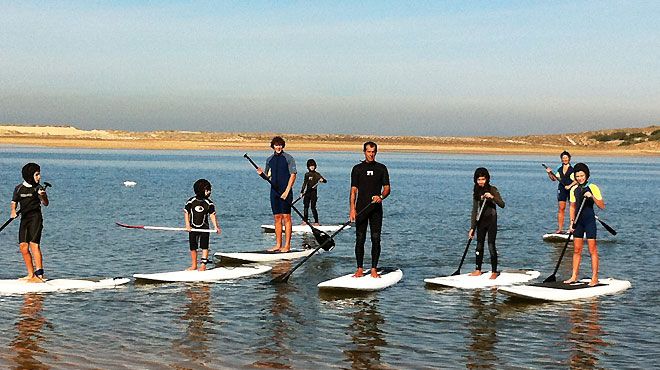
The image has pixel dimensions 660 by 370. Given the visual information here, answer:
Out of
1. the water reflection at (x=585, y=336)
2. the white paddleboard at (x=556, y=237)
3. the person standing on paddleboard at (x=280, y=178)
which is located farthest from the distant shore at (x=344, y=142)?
the water reflection at (x=585, y=336)

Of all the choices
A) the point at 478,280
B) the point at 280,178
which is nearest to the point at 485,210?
the point at 478,280

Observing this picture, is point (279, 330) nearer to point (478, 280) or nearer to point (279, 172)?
point (478, 280)

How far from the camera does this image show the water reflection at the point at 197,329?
8984 millimetres

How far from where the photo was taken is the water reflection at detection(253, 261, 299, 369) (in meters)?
8.92

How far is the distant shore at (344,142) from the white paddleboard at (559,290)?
91.3 metres

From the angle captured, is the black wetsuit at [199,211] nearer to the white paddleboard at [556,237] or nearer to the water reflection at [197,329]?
the water reflection at [197,329]

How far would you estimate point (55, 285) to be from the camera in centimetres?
1230

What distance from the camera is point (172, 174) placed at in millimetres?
50531

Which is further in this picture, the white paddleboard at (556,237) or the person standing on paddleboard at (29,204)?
the white paddleboard at (556,237)

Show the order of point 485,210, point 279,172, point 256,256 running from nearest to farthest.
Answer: point 485,210 → point 256,256 → point 279,172

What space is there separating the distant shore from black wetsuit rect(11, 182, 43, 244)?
9141 cm

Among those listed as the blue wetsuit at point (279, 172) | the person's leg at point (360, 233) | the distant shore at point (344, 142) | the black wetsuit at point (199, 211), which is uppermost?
the blue wetsuit at point (279, 172)

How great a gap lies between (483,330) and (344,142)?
457ft

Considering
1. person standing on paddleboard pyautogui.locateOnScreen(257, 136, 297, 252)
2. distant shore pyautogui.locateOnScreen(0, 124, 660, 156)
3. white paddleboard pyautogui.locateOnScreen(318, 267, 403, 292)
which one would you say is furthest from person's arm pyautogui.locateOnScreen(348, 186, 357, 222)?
distant shore pyautogui.locateOnScreen(0, 124, 660, 156)
